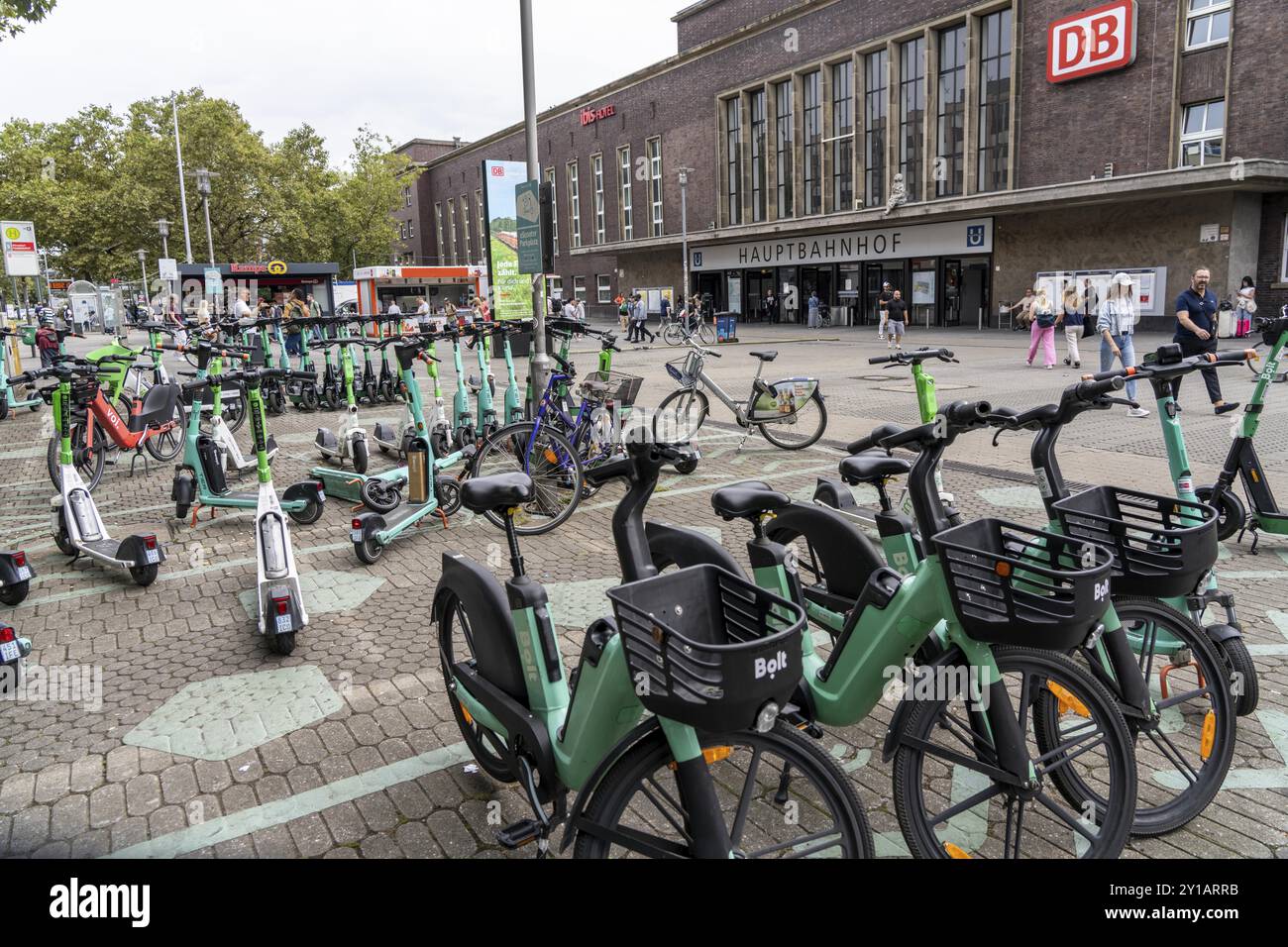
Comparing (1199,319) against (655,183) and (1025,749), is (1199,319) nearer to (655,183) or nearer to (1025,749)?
(1025,749)

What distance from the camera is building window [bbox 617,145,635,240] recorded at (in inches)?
1970

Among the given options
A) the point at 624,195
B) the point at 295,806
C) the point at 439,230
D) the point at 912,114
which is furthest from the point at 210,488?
the point at 439,230

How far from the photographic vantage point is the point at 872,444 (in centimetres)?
335

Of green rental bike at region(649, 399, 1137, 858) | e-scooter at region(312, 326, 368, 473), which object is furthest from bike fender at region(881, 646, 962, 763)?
e-scooter at region(312, 326, 368, 473)

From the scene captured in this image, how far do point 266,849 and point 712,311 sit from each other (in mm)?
41939

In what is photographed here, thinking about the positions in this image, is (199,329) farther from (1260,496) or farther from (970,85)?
(970,85)

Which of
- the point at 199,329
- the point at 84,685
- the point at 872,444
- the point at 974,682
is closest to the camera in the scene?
the point at 974,682

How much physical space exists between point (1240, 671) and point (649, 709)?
2407 mm

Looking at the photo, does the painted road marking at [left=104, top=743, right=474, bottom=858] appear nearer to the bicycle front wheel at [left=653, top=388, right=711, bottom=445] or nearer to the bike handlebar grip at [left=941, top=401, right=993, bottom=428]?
the bike handlebar grip at [left=941, top=401, right=993, bottom=428]

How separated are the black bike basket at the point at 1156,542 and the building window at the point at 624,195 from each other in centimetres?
4937

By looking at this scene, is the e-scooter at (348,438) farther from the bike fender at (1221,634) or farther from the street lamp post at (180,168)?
the street lamp post at (180,168)

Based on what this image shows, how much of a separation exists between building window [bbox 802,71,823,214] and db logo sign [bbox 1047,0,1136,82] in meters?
10.7

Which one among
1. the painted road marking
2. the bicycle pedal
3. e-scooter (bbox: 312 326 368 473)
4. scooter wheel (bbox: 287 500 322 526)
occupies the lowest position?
the painted road marking
